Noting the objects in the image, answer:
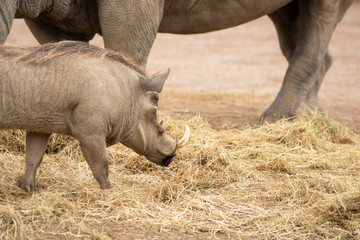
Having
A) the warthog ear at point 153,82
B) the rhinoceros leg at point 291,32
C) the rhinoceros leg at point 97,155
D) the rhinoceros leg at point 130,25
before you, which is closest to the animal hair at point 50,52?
the warthog ear at point 153,82

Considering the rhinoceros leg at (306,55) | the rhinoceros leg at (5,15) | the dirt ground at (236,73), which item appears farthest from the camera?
the dirt ground at (236,73)

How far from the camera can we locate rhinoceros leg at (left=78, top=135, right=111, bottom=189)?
12.7 ft

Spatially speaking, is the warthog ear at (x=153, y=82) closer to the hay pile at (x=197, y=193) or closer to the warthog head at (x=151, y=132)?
the warthog head at (x=151, y=132)

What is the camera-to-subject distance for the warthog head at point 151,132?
4215mm

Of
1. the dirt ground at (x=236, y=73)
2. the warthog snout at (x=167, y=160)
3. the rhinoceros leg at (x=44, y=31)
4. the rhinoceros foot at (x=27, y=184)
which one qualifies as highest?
the rhinoceros leg at (x=44, y=31)

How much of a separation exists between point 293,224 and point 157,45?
10.9 metres

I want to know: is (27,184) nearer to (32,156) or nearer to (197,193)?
(32,156)

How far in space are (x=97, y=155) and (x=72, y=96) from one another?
389mm

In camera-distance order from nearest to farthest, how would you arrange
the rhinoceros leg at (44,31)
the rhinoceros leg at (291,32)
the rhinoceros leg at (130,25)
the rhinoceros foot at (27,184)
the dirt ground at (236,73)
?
the rhinoceros foot at (27,184)
the rhinoceros leg at (130,25)
the rhinoceros leg at (44,31)
the rhinoceros leg at (291,32)
the dirt ground at (236,73)

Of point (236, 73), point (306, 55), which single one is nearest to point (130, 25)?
point (306, 55)

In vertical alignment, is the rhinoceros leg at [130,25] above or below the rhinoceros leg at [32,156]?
above

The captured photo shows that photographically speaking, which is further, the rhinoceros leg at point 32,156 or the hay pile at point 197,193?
the rhinoceros leg at point 32,156

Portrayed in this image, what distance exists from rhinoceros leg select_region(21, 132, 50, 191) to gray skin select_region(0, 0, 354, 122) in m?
0.82

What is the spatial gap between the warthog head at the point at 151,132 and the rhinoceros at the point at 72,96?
0.01m
